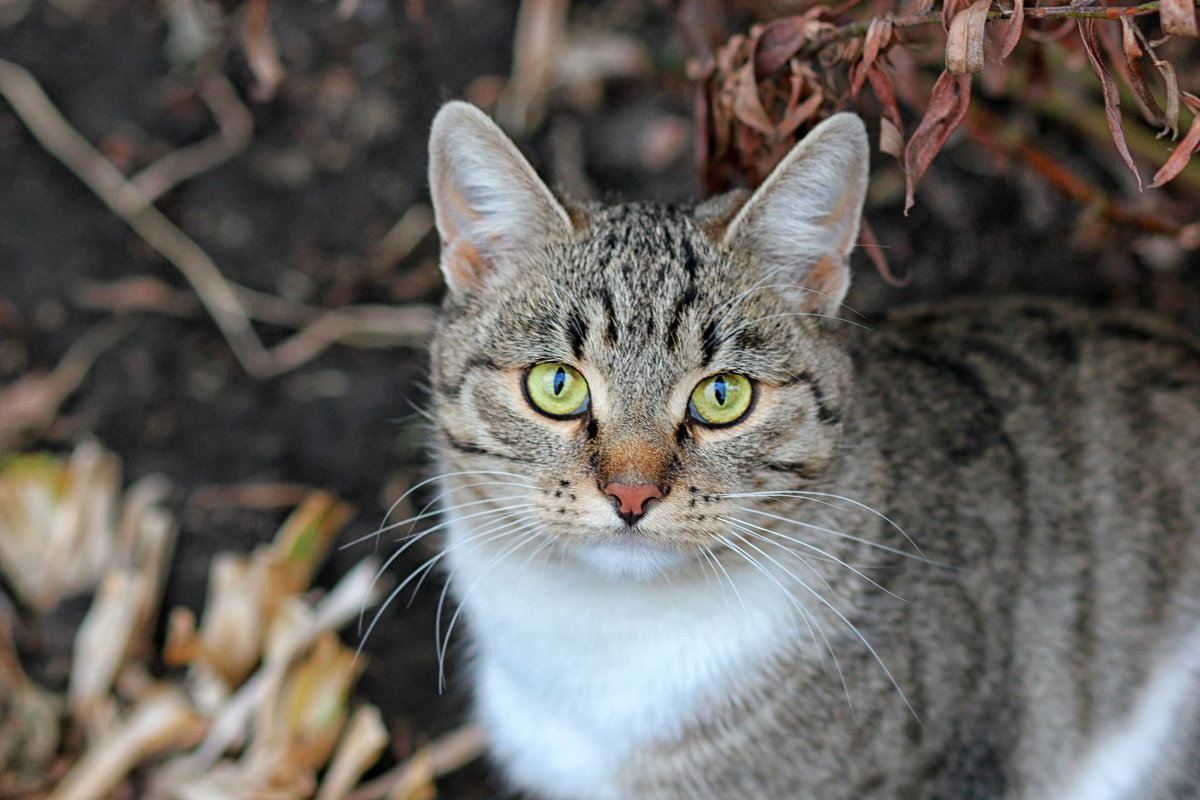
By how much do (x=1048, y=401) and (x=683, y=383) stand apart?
3.86 ft

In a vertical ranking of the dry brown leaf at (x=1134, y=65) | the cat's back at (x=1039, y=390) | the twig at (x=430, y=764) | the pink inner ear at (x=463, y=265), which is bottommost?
the twig at (x=430, y=764)

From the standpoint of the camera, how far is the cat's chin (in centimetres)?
216

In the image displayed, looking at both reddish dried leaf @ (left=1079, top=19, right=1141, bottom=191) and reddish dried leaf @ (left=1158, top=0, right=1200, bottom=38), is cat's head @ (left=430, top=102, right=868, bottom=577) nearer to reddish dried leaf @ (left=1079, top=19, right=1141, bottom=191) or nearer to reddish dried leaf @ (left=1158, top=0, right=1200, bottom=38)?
reddish dried leaf @ (left=1079, top=19, right=1141, bottom=191)

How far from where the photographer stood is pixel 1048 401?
2.83 meters

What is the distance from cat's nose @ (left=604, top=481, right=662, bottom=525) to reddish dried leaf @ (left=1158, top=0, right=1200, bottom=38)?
46.2 inches

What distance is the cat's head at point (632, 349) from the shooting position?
2162 millimetres

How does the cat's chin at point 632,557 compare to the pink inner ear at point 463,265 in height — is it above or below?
below

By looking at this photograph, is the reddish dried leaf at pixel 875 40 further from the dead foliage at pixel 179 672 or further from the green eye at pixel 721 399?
the dead foliage at pixel 179 672

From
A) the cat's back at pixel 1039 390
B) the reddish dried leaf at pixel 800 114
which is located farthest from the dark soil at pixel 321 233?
the reddish dried leaf at pixel 800 114

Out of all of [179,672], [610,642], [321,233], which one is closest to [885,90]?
[610,642]

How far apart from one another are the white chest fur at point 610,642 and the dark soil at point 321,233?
93 centimetres

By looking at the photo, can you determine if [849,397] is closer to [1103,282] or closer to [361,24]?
[1103,282]

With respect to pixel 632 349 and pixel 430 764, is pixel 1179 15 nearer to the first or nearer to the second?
pixel 632 349

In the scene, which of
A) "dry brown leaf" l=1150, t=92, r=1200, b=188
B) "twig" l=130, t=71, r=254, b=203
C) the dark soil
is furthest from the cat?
"twig" l=130, t=71, r=254, b=203
